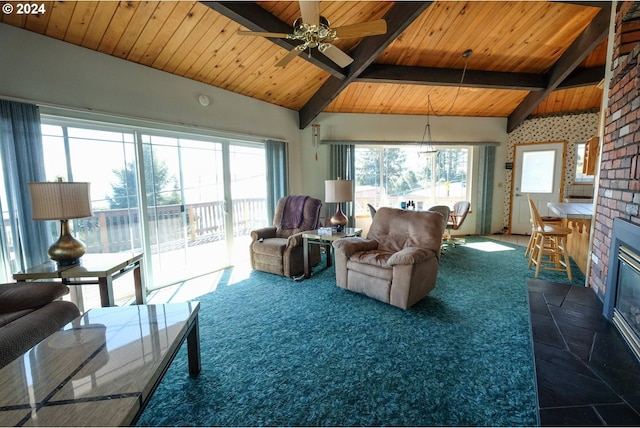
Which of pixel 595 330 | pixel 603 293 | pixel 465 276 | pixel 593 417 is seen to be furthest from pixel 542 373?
pixel 465 276

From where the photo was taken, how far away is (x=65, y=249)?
2.20 m

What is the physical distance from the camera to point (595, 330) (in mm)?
1712

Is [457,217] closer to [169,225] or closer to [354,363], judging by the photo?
[354,363]

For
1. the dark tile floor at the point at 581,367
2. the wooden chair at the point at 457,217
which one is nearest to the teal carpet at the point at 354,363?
the dark tile floor at the point at 581,367

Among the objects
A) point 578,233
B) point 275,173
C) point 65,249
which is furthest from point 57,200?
point 578,233

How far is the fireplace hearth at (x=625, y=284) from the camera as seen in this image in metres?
1.51

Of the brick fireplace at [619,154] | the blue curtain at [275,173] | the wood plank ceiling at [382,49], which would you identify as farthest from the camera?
the blue curtain at [275,173]

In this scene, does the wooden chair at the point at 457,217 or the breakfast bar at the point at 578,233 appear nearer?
the breakfast bar at the point at 578,233

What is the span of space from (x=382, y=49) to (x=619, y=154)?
8.42ft

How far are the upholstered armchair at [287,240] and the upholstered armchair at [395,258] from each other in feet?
2.48

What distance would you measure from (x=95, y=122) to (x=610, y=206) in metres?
4.41

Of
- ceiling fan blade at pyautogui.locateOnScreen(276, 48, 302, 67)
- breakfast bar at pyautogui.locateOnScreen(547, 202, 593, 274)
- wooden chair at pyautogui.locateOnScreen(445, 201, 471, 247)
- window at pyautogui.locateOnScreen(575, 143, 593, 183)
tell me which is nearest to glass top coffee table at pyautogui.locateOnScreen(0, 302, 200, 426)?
ceiling fan blade at pyautogui.locateOnScreen(276, 48, 302, 67)

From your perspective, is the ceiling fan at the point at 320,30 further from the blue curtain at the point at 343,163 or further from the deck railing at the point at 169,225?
the blue curtain at the point at 343,163

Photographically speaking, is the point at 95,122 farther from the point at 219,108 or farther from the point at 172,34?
the point at 219,108
